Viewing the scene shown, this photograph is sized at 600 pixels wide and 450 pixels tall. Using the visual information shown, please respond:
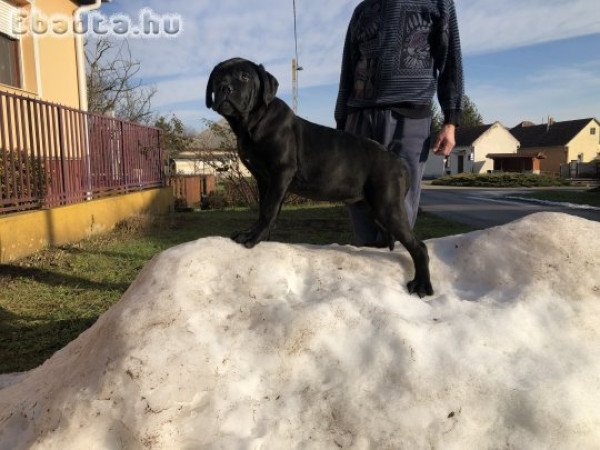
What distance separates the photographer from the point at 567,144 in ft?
176

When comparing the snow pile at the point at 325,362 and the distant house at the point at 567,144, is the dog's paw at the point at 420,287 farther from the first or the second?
the distant house at the point at 567,144

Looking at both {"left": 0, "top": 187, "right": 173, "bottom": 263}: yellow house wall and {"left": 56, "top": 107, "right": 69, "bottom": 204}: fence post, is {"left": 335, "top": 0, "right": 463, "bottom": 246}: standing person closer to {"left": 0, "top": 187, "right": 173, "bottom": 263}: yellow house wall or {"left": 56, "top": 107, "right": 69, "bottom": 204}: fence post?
{"left": 0, "top": 187, "right": 173, "bottom": 263}: yellow house wall

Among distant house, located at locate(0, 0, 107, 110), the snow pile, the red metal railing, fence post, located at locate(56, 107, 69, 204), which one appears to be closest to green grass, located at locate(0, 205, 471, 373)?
the red metal railing

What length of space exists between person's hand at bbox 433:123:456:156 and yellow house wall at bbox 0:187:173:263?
17.2ft

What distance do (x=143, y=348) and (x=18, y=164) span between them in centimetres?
610

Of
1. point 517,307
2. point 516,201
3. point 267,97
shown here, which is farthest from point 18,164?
point 516,201

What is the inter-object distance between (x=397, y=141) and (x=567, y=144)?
193ft

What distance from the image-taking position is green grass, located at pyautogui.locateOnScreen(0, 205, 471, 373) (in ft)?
12.6

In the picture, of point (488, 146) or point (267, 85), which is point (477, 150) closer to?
point (488, 146)

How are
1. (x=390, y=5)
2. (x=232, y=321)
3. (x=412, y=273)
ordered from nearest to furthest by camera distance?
1. (x=232, y=321)
2. (x=412, y=273)
3. (x=390, y=5)

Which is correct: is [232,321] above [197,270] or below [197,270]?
below

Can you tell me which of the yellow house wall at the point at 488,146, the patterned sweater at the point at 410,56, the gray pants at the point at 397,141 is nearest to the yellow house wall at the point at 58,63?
the patterned sweater at the point at 410,56

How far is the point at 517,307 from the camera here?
1930 mm

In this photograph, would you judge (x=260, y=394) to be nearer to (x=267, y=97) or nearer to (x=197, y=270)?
(x=197, y=270)
